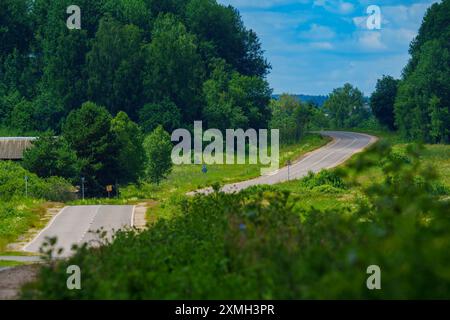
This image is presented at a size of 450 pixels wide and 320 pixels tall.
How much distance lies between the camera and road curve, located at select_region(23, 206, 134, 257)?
38.8 metres

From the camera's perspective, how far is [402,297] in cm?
905

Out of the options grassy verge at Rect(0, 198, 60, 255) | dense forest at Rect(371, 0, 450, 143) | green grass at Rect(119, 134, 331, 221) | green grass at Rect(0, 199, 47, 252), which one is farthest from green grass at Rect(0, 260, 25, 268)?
dense forest at Rect(371, 0, 450, 143)

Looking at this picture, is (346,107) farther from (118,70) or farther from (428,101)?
(118,70)

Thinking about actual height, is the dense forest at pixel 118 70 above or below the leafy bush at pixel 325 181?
above

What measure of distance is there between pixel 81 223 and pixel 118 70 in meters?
54.7

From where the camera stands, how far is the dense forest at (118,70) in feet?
325

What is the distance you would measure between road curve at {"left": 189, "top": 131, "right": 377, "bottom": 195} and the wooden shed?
666 inches

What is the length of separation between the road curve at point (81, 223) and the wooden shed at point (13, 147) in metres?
20.7

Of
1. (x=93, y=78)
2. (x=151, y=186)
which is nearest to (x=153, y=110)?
(x=93, y=78)

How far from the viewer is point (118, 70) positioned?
98250 millimetres

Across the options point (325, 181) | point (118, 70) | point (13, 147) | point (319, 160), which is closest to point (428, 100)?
point (319, 160)

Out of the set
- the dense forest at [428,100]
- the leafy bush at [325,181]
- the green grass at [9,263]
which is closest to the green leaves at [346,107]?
the dense forest at [428,100]

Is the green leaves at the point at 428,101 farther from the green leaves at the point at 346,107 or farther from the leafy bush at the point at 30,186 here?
the green leaves at the point at 346,107
